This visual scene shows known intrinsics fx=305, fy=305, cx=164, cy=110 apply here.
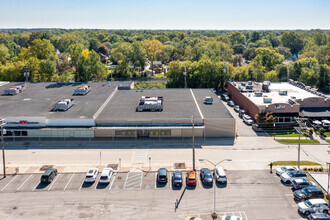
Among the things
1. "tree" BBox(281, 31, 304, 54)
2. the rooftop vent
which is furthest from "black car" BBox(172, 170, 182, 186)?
"tree" BBox(281, 31, 304, 54)

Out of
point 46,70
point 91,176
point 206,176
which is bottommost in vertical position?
point 91,176

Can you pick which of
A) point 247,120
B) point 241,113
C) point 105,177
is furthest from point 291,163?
point 105,177

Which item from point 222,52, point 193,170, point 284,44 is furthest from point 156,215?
point 284,44

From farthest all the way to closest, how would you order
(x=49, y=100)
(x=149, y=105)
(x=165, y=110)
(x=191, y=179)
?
(x=49, y=100)
(x=149, y=105)
(x=165, y=110)
(x=191, y=179)

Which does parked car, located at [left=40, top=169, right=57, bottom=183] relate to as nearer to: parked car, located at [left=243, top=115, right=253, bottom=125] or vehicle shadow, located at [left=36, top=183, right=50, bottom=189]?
vehicle shadow, located at [left=36, top=183, right=50, bottom=189]

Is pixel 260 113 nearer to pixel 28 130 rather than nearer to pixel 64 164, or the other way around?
pixel 64 164

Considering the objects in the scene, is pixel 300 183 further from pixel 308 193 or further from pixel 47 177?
pixel 47 177

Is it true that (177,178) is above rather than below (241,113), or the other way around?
below

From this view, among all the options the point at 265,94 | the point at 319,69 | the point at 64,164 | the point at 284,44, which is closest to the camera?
the point at 64,164
